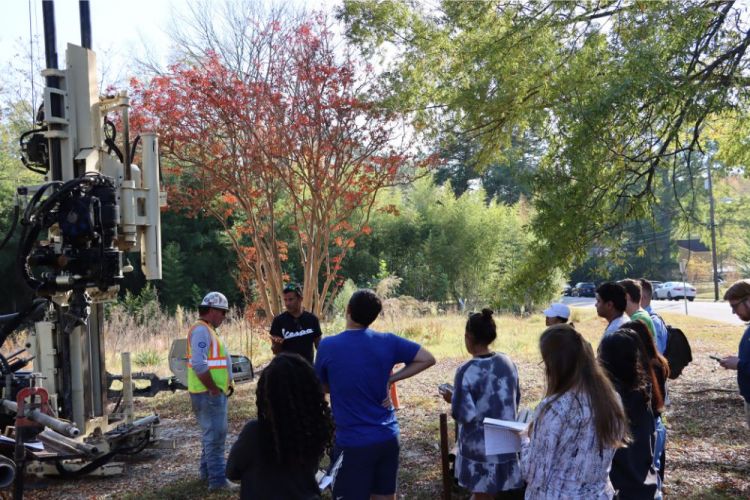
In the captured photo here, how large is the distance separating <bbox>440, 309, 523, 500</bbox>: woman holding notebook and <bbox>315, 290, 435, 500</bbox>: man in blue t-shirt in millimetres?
442

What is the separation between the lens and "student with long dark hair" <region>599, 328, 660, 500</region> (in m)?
3.65

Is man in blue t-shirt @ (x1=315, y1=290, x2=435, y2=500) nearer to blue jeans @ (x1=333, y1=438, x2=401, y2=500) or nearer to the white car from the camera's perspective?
blue jeans @ (x1=333, y1=438, x2=401, y2=500)

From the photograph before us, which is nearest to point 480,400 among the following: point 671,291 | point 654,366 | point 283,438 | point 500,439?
point 500,439

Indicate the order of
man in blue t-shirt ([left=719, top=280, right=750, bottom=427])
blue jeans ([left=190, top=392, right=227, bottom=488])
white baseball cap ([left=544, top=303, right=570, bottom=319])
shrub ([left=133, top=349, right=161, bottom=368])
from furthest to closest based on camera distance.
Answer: shrub ([left=133, top=349, right=161, bottom=368]) → blue jeans ([left=190, top=392, right=227, bottom=488]) → white baseball cap ([left=544, top=303, right=570, bottom=319]) → man in blue t-shirt ([left=719, top=280, right=750, bottom=427])

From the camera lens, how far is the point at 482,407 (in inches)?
167

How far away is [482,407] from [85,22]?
19.1 ft

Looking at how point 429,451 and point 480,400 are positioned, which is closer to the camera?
point 480,400

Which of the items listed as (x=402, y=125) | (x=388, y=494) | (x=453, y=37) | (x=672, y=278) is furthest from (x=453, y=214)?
(x=672, y=278)

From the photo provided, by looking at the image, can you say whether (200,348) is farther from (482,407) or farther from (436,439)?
(436,439)

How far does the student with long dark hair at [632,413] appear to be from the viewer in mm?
Answer: 3652

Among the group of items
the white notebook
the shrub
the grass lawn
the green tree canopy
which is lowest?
the grass lawn

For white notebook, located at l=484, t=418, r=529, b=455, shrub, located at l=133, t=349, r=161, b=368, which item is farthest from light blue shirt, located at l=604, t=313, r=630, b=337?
shrub, located at l=133, t=349, r=161, b=368

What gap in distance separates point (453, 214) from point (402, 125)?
547 inches

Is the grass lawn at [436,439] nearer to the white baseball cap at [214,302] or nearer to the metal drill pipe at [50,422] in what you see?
the white baseball cap at [214,302]
